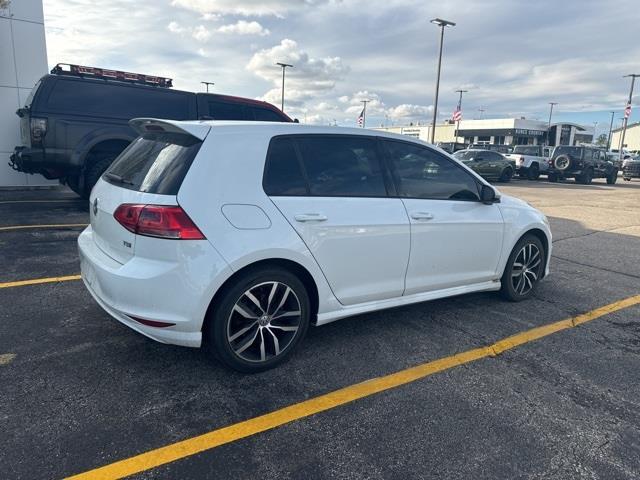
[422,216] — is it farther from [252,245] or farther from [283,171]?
[252,245]

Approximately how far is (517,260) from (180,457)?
3.63 meters

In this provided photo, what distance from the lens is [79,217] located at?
8.01 meters

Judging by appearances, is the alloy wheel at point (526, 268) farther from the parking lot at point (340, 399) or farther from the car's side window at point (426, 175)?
the car's side window at point (426, 175)

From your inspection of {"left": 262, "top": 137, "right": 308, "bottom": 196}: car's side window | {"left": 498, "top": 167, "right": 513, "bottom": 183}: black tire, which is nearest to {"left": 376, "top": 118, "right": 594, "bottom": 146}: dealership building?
{"left": 498, "top": 167, "right": 513, "bottom": 183}: black tire

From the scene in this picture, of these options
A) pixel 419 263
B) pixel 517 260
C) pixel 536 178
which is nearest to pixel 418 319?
pixel 419 263

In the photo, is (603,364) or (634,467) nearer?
(634,467)

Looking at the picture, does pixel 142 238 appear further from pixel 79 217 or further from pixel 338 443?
pixel 79 217

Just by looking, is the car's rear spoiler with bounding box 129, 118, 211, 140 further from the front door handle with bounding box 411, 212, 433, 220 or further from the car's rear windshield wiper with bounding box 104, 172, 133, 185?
the front door handle with bounding box 411, 212, 433, 220

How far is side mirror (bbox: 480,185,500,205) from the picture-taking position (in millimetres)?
4152

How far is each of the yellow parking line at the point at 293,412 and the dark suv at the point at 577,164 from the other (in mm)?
22871

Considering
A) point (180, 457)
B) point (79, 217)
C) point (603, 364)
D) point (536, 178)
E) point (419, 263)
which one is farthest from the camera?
point (536, 178)

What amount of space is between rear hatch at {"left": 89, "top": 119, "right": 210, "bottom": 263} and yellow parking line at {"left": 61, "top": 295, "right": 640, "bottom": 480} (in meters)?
1.19

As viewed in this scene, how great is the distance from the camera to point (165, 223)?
272 centimetres

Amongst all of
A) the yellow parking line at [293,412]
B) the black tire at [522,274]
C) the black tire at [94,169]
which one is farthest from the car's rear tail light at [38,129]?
the black tire at [522,274]
